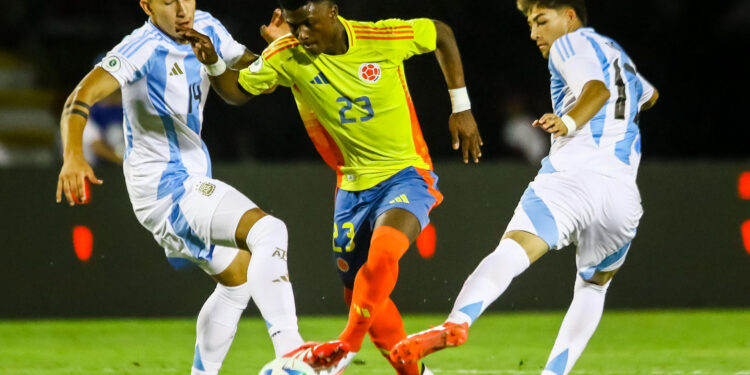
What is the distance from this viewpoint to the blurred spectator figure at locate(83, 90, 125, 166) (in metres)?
9.48

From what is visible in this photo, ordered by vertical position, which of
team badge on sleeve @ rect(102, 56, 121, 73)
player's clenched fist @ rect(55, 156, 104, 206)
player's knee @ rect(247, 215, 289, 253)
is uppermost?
team badge on sleeve @ rect(102, 56, 121, 73)

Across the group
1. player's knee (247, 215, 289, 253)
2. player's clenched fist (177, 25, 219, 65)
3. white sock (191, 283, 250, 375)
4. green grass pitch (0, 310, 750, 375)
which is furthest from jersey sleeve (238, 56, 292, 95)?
green grass pitch (0, 310, 750, 375)

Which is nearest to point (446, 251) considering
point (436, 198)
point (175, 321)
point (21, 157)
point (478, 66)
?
point (175, 321)

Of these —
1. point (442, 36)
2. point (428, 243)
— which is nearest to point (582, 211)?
point (442, 36)

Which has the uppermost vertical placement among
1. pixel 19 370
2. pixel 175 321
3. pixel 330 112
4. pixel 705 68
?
pixel 330 112

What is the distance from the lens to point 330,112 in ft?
17.5

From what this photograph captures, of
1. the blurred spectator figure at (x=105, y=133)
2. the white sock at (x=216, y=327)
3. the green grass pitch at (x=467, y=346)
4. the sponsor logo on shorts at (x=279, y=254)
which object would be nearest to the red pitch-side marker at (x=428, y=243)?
the green grass pitch at (x=467, y=346)

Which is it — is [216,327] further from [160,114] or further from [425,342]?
[425,342]

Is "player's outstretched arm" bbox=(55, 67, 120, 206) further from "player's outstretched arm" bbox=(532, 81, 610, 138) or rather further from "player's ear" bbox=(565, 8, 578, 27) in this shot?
"player's ear" bbox=(565, 8, 578, 27)

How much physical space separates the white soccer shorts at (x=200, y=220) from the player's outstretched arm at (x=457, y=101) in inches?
42.4

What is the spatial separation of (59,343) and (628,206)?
16.0 feet

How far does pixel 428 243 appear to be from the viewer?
9453 millimetres

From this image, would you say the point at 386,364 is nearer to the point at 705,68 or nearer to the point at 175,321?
A: the point at 175,321

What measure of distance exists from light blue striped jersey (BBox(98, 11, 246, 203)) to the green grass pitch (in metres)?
1.72
